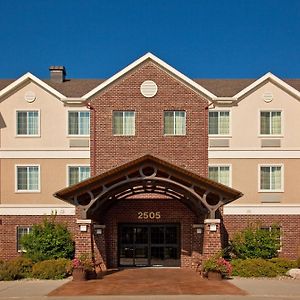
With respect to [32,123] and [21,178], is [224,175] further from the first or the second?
[21,178]

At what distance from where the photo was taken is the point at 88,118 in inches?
1013

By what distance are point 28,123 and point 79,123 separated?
250cm

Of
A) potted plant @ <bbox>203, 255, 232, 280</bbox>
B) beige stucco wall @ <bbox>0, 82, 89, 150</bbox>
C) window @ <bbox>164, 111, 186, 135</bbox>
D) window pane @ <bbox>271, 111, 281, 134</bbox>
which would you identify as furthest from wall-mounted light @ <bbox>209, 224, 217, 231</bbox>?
beige stucco wall @ <bbox>0, 82, 89, 150</bbox>

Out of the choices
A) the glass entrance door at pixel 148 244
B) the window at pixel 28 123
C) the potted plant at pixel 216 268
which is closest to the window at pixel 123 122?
the window at pixel 28 123

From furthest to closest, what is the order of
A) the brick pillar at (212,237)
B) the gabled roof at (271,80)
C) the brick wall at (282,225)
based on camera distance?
the gabled roof at (271,80)
the brick wall at (282,225)
the brick pillar at (212,237)

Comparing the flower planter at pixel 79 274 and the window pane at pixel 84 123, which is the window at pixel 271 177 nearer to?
the window pane at pixel 84 123

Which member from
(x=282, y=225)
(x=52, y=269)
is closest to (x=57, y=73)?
(x=52, y=269)

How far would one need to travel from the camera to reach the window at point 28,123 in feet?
84.3

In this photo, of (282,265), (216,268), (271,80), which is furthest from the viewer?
(271,80)

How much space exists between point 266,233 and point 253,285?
563 centimetres

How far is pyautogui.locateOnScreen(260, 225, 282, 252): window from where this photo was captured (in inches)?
951

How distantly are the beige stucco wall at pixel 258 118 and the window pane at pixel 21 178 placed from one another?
9.81 m

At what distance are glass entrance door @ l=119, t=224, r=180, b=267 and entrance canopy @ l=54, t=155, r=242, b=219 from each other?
367 cm

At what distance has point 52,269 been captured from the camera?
21172 mm
